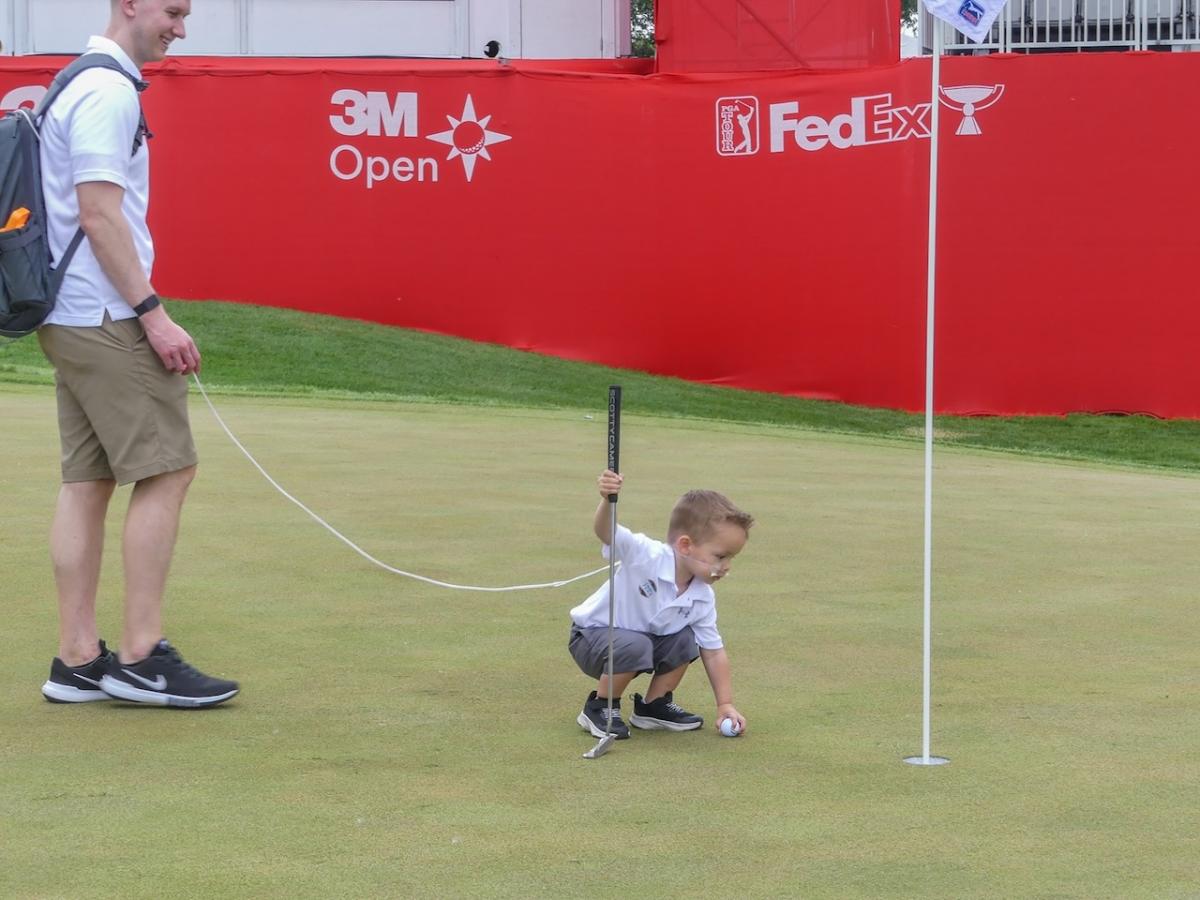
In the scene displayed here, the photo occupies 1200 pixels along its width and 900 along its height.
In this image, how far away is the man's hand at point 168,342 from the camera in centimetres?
425

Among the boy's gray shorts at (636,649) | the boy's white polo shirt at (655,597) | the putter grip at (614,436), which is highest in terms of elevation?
the putter grip at (614,436)

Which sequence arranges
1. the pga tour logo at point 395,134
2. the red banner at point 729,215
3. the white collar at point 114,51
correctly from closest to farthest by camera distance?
the white collar at point 114,51, the red banner at point 729,215, the pga tour logo at point 395,134

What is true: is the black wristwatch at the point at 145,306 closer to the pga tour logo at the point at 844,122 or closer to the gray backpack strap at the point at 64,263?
the gray backpack strap at the point at 64,263

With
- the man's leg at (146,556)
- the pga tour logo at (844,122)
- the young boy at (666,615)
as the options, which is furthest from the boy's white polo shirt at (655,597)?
the pga tour logo at (844,122)

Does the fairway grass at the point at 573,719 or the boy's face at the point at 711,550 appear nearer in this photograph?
the fairway grass at the point at 573,719

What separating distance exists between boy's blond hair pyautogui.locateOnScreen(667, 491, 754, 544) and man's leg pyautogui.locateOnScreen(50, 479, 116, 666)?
4.81 ft

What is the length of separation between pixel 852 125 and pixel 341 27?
25.6 ft

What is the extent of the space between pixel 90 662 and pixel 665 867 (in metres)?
1.85

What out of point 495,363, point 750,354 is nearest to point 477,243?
point 495,363

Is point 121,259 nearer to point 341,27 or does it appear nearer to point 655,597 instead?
point 655,597

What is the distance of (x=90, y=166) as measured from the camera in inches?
164

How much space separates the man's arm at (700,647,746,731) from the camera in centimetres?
412

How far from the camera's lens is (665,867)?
10.4 feet

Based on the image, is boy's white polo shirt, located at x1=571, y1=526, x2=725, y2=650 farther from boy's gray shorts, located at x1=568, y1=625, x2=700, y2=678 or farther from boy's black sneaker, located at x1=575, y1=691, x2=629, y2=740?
boy's black sneaker, located at x1=575, y1=691, x2=629, y2=740
